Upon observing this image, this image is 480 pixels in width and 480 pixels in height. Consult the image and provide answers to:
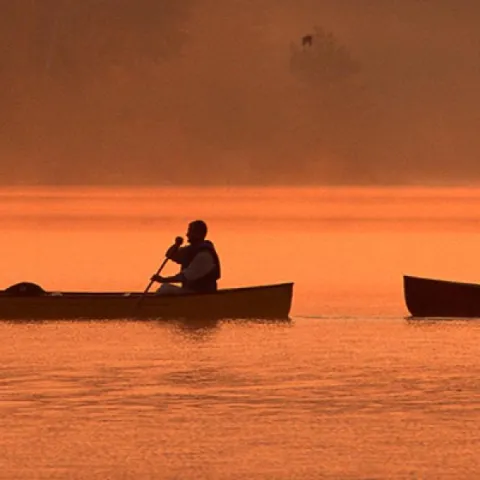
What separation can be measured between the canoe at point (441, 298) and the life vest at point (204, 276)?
3.48 metres

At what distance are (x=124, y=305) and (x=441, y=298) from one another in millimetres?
4978

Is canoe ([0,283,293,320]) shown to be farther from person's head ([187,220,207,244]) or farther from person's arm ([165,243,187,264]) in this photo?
person's head ([187,220,207,244])

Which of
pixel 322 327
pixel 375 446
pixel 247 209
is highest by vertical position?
pixel 247 209

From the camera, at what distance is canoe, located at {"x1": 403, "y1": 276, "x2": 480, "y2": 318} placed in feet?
119

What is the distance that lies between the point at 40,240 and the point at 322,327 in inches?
1735

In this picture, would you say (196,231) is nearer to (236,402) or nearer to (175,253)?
A: (175,253)

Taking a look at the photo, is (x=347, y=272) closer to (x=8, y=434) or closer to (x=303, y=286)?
(x=303, y=286)

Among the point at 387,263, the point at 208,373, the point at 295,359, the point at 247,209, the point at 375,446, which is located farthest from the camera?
the point at 247,209

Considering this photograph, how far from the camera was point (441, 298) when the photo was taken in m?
36.5

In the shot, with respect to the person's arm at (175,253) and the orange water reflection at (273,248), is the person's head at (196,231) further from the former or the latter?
the orange water reflection at (273,248)

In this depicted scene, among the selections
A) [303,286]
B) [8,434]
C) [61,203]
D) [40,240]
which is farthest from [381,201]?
[8,434]

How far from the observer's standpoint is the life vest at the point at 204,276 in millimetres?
34344

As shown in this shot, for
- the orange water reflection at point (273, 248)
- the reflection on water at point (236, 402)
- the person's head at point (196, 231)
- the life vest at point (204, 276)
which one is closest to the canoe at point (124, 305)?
the life vest at point (204, 276)

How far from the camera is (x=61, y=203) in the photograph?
6565 inches
